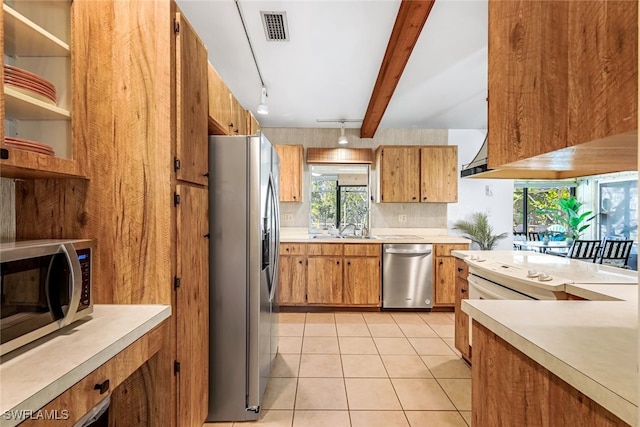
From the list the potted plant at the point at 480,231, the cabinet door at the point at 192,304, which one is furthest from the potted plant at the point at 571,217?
the cabinet door at the point at 192,304

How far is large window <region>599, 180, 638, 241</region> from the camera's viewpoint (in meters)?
5.95

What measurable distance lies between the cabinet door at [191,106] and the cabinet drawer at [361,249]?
242 cm

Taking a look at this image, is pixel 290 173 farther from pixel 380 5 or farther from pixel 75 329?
pixel 75 329

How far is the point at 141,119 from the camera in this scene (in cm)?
130

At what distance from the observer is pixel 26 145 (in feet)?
3.38

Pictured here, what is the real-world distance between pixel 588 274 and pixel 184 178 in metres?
2.36

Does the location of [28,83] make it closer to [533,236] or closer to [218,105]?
[218,105]

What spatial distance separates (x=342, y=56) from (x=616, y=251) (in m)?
4.94

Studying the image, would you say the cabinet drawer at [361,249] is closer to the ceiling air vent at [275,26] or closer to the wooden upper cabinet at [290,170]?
the wooden upper cabinet at [290,170]

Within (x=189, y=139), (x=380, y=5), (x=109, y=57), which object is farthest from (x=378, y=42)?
(x=109, y=57)

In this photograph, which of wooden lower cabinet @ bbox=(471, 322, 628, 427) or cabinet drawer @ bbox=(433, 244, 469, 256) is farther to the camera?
cabinet drawer @ bbox=(433, 244, 469, 256)

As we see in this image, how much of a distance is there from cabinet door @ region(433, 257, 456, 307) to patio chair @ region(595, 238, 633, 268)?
257 cm

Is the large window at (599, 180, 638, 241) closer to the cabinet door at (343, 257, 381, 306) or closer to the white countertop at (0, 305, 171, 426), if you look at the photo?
the cabinet door at (343, 257, 381, 306)

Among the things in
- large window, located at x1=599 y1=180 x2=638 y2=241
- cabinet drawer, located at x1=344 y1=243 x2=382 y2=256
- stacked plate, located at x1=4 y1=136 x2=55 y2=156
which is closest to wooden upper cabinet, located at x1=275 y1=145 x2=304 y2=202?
cabinet drawer, located at x1=344 y1=243 x2=382 y2=256
